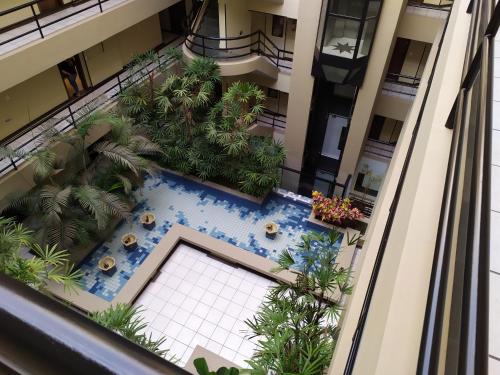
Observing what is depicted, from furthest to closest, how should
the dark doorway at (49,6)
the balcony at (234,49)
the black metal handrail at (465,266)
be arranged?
the balcony at (234,49), the dark doorway at (49,6), the black metal handrail at (465,266)

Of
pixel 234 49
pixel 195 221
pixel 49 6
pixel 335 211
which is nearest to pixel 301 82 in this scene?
pixel 234 49

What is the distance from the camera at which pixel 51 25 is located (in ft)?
24.7

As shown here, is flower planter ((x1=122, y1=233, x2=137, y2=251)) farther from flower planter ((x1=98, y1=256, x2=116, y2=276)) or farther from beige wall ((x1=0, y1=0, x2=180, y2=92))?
beige wall ((x1=0, y1=0, x2=180, y2=92))

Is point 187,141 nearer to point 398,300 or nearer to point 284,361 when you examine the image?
point 284,361

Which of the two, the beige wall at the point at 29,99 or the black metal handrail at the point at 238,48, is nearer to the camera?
the beige wall at the point at 29,99

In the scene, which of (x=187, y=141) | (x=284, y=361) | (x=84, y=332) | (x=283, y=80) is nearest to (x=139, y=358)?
(x=84, y=332)

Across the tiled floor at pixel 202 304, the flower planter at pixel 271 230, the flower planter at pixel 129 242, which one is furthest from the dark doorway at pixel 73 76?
the flower planter at pixel 271 230

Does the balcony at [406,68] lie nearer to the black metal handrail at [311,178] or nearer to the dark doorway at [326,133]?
the dark doorway at [326,133]

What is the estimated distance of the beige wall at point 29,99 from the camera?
25.3 feet

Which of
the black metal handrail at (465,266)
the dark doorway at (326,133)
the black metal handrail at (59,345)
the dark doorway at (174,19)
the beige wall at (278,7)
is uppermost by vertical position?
the dark doorway at (174,19)

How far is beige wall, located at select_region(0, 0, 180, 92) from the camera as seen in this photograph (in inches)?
259

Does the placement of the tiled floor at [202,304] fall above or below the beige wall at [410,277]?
above

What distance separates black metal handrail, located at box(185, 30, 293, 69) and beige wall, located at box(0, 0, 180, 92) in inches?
51.8

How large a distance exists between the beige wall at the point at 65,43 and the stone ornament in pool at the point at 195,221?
3216 millimetres
